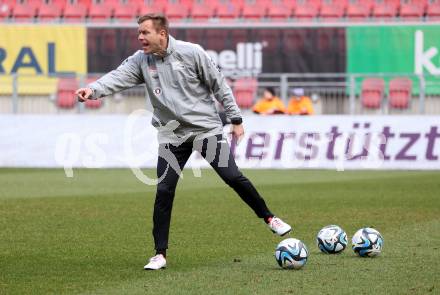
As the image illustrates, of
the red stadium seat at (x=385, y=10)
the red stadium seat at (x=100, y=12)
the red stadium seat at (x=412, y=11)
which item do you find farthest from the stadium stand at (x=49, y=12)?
the red stadium seat at (x=412, y=11)

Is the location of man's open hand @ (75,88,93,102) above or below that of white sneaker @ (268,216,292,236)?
above

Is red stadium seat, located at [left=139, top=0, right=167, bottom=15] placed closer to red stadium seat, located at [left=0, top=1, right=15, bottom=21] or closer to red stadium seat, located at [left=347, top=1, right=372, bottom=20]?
red stadium seat, located at [left=0, top=1, right=15, bottom=21]

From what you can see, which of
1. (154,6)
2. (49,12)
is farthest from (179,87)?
(49,12)

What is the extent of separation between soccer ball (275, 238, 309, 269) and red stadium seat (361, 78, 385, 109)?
16001 millimetres

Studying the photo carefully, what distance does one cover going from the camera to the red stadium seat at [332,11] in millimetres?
28594

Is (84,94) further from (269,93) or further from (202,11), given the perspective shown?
(202,11)

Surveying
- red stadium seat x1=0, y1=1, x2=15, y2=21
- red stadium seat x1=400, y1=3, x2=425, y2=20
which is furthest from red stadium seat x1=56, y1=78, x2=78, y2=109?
red stadium seat x1=400, y1=3, x2=425, y2=20

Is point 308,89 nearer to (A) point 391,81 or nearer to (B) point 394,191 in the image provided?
(A) point 391,81

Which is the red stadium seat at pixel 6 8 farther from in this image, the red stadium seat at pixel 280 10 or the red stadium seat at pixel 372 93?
the red stadium seat at pixel 372 93

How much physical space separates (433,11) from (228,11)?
5476 mm

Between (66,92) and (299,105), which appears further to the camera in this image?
(66,92)

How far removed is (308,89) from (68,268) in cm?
1712

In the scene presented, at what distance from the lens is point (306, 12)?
1131 inches

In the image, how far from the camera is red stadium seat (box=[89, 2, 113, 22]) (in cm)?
2986
